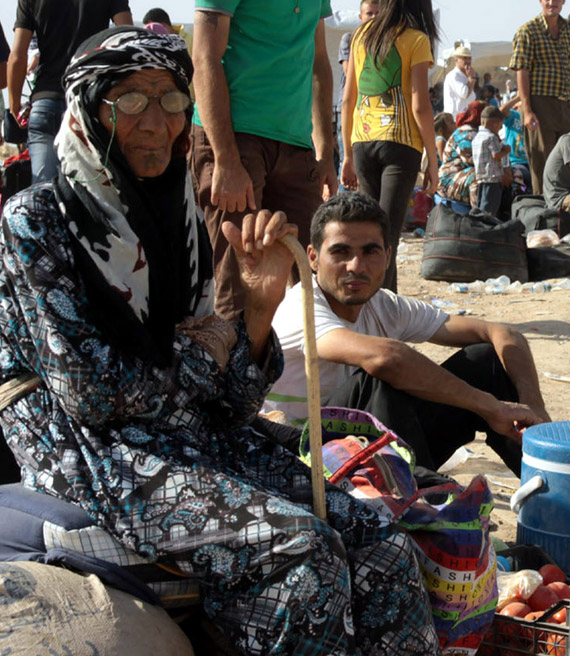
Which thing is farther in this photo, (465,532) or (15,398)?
(465,532)

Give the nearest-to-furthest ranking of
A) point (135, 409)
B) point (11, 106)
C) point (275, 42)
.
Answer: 1. point (135, 409)
2. point (275, 42)
3. point (11, 106)

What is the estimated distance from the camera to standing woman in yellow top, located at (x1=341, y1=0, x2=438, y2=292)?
593 cm

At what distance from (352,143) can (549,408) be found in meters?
2.31

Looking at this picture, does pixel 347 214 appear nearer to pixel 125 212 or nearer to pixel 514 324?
pixel 125 212

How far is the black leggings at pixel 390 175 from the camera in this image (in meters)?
5.94

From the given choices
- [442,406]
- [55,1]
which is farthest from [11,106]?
[442,406]

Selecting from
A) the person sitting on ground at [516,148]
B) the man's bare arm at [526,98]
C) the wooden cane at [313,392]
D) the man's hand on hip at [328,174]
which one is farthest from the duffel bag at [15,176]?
the person sitting on ground at [516,148]

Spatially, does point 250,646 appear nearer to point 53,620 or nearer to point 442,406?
point 53,620

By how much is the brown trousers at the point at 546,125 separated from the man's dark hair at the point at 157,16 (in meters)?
4.64

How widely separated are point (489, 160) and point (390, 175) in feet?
16.2

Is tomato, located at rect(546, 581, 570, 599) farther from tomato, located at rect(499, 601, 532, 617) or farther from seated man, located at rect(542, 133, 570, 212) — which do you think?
seated man, located at rect(542, 133, 570, 212)

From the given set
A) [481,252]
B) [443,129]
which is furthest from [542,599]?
[443,129]

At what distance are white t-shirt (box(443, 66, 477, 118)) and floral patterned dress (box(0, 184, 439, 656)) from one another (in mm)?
13314

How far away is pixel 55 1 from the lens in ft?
17.5
